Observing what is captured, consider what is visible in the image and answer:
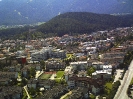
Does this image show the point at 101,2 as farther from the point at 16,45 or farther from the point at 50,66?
the point at 50,66

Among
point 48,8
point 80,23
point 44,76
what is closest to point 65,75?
point 44,76

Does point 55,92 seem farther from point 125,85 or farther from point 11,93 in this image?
point 125,85

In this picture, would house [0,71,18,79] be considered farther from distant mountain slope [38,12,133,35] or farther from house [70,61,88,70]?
distant mountain slope [38,12,133,35]

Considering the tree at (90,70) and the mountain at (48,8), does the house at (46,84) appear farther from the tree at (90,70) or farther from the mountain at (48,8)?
the mountain at (48,8)

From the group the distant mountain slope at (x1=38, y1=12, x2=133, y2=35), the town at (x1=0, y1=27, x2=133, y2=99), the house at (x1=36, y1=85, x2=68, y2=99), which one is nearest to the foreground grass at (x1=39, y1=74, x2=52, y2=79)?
the town at (x1=0, y1=27, x2=133, y2=99)

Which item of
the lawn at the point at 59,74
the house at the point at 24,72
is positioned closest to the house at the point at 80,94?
the lawn at the point at 59,74
